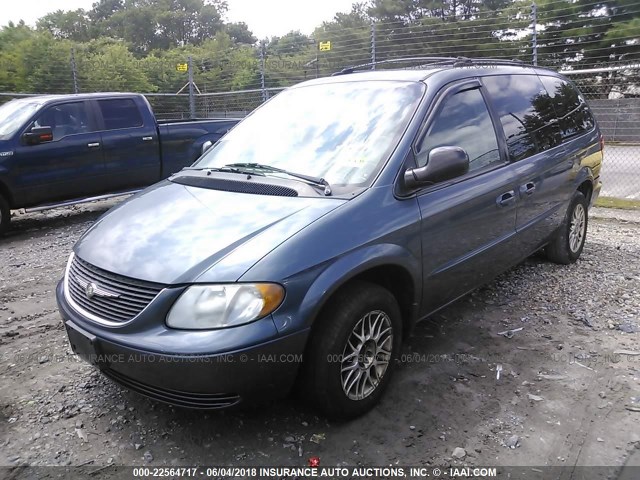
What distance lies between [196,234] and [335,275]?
76cm

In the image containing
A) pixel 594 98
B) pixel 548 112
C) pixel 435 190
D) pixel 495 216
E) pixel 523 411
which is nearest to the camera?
pixel 523 411

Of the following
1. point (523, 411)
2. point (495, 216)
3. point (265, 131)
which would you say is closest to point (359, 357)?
point (523, 411)

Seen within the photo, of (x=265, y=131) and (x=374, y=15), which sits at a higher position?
(x=374, y=15)

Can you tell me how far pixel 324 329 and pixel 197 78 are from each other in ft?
63.6

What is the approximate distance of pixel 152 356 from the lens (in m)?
2.37

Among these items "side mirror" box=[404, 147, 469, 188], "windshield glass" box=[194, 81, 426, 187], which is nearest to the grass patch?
"windshield glass" box=[194, 81, 426, 187]

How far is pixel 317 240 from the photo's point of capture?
2.58 metres

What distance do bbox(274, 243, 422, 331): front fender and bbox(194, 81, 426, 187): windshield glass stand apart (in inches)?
17.6

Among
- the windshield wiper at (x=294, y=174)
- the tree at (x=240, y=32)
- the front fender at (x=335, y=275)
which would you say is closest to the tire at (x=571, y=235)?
the front fender at (x=335, y=275)

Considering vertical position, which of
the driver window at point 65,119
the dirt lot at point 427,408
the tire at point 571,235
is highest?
the driver window at point 65,119

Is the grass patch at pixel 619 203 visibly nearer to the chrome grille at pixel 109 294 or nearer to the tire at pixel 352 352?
the tire at pixel 352 352

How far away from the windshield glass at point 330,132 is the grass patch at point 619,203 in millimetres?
5820

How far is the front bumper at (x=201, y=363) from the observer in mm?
2322

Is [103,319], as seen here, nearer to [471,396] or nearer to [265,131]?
[265,131]
